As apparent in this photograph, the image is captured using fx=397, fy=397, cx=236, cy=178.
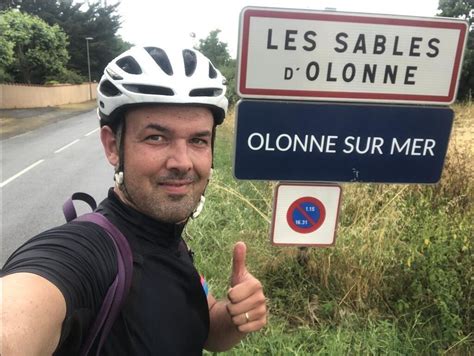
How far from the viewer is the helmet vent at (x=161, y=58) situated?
1360mm

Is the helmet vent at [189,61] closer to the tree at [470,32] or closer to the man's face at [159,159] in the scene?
the man's face at [159,159]

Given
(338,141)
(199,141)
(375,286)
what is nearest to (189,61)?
(199,141)

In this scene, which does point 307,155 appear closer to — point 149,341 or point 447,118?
point 447,118

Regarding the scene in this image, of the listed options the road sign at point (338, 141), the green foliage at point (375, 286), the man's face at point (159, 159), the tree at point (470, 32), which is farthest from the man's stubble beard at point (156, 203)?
the tree at point (470, 32)

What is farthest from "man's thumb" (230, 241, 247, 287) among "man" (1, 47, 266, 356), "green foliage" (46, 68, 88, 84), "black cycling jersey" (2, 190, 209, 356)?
"green foliage" (46, 68, 88, 84)

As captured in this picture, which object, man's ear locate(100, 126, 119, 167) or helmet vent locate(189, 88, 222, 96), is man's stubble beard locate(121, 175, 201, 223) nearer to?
man's ear locate(100, 126, 119, 167)

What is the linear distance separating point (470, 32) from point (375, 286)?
88.1 ft

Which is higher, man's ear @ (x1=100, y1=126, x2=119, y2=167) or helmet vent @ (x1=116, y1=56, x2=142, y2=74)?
helmet vent @ (x1=116, y1=56, x2=142, y2=74)

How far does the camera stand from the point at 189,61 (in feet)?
4.75

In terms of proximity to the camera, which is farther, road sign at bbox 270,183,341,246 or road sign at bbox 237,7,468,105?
road sign at bbox 270,183,341,246

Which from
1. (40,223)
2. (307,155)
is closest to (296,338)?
(307,155)

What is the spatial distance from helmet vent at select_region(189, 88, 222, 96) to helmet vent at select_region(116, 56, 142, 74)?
200 mm

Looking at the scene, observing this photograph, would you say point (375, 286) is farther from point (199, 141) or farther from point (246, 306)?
point (199, 141)

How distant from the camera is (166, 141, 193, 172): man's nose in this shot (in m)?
1.25
